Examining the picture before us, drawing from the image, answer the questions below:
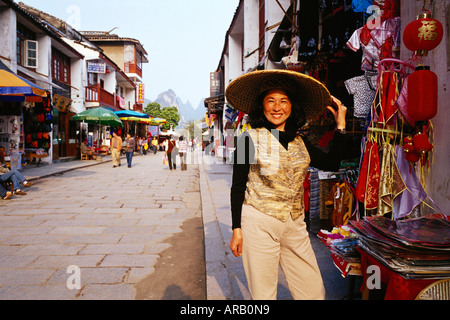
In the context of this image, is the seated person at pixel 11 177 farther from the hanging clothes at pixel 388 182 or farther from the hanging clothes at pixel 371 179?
the hanging clothes at pixel 388 182

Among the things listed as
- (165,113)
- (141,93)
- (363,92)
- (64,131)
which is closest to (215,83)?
(64,131)

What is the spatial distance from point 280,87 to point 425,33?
4.68 feet

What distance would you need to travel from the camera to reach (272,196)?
201 cm

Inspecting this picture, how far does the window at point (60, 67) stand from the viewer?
19.1 m

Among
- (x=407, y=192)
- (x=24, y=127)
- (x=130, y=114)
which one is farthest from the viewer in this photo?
(x=130, y=114)

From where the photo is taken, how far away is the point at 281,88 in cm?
216

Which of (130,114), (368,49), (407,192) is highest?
(130,114)

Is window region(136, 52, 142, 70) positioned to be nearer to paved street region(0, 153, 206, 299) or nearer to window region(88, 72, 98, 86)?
window region(88, 72, 98, 86)

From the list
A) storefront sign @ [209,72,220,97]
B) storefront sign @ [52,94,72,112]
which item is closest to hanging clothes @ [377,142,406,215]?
storefront sign @ [52,94,72,112]

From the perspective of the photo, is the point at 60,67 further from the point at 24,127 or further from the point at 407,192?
the point at 407,192

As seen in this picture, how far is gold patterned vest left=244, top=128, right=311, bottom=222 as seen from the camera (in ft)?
6.60

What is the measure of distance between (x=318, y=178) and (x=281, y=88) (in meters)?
Result: 2.59

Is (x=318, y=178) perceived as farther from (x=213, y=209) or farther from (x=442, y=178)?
(x=213, y=209)
